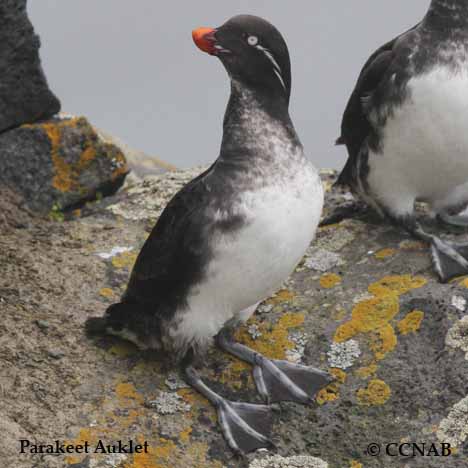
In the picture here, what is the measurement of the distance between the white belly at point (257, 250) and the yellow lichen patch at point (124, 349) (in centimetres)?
46

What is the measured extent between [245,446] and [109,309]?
1.19 meters

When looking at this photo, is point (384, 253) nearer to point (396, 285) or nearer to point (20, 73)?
point (396, 285)

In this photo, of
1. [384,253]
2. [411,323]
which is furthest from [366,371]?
[384,253]

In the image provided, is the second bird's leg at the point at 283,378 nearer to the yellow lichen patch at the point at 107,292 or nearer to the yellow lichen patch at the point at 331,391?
the yellow lichen patch at the point at 331,391

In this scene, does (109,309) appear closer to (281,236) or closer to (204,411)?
(204,411)

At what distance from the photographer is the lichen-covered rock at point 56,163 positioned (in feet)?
25.2

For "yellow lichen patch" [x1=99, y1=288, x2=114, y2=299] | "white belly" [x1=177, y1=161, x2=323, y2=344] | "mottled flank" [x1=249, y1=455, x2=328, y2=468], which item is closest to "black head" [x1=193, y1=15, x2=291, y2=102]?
"white belly" [x1=177, y1=161, x2=323, y2=344]

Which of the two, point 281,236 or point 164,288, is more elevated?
point 281,236

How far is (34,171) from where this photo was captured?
7727mm

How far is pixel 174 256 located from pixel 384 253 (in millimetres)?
1815

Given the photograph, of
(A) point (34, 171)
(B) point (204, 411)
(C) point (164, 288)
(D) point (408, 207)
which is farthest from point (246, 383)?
(A) point (34, 171)

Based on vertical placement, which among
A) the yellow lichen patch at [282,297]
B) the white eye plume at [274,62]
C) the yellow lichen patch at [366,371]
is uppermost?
the white eye plume at [274,62]

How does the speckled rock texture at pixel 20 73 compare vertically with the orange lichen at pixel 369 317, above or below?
above

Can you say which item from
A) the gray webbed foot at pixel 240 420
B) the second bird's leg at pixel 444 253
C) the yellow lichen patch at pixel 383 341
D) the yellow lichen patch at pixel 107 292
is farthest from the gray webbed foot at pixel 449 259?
the yellow lichen patch at pixel 107 292
